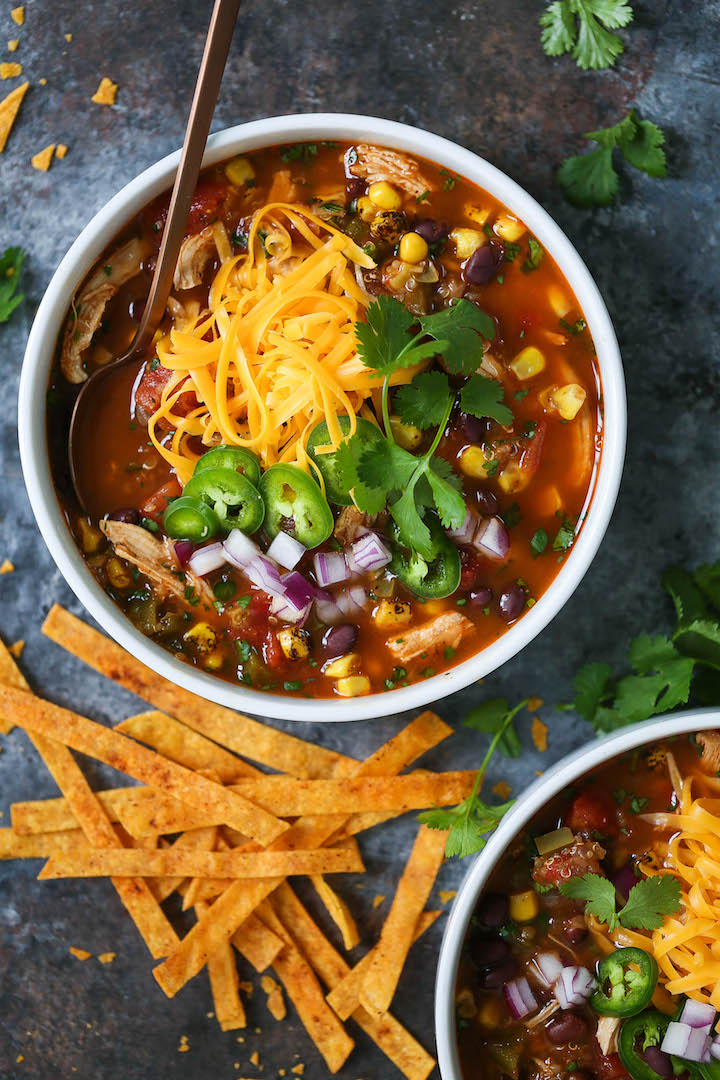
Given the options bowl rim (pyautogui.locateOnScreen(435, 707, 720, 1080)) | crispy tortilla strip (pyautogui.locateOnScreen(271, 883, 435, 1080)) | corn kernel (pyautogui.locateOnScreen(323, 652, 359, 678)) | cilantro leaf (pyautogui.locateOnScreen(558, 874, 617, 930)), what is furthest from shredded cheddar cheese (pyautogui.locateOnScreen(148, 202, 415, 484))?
crispy tortilla strip (pyautogui.locateOnScreen(271, 883, 435, 1080))

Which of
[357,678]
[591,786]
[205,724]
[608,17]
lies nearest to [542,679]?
[591,786]

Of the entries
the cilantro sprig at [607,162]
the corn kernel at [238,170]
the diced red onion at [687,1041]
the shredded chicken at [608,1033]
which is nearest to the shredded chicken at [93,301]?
the corn kernel at [238,170]

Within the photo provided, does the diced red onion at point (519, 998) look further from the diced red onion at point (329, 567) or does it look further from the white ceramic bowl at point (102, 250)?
the diced red onion at point (329, 567)

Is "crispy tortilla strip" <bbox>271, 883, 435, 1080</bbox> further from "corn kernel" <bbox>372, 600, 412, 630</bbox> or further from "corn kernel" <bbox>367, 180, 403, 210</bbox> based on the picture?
"corn kernel" <bbox>367, 180, 403, 210</bbox>

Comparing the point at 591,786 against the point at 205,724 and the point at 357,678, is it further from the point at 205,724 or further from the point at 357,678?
the point at 205,724

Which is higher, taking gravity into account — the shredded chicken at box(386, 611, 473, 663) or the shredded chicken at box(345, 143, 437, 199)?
the shredded chicken at box(345, 143, 437, 199)

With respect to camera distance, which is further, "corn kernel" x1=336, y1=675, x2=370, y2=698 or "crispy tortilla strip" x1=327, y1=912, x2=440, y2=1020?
"crispy tortilla strip" x1=327, y1=912, x2=440, y2=1020
